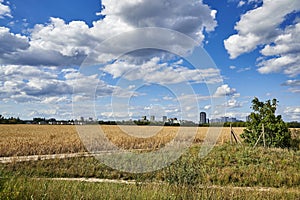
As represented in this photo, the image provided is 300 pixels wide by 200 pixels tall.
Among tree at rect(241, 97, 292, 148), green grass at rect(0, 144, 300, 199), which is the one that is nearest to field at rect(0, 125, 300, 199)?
green grass at rect(0, 144, 300, 199)

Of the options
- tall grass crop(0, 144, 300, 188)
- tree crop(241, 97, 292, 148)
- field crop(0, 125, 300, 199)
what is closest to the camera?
field crop(0, 125, 300, 199)

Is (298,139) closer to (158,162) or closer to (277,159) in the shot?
(277,159)

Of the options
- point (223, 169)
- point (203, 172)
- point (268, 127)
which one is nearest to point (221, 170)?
point (223, 169)

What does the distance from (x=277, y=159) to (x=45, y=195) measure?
1313 cm

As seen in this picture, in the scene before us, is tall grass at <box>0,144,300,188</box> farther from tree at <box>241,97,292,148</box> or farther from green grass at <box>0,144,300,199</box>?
tree at <box>241,97,292,148</box>

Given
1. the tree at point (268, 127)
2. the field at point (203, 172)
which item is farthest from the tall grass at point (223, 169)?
the tree at point (268, 127)

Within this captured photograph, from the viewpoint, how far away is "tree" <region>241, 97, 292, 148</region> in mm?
19312

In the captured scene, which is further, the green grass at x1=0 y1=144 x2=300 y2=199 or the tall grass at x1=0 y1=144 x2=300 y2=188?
the tall grass at x1=0 y1=144 x2=300 y2=188

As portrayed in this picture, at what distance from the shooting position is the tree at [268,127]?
63.4 ft

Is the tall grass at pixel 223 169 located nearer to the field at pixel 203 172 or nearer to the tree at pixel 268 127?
the field at pixel 203 172

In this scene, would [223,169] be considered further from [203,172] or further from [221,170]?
[203,172]

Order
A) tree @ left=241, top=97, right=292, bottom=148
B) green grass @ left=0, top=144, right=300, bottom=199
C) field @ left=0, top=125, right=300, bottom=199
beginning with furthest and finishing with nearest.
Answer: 1. tree @ left=241, top=97, right=292, bottom=148
2. green grass @ left=0, top=144, right=300, bottom=199
3. field @ left=0, top=125, right=300, bottom=199

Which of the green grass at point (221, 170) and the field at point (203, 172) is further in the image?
the green grass at point (221, 170)

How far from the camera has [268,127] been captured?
1934 cm
